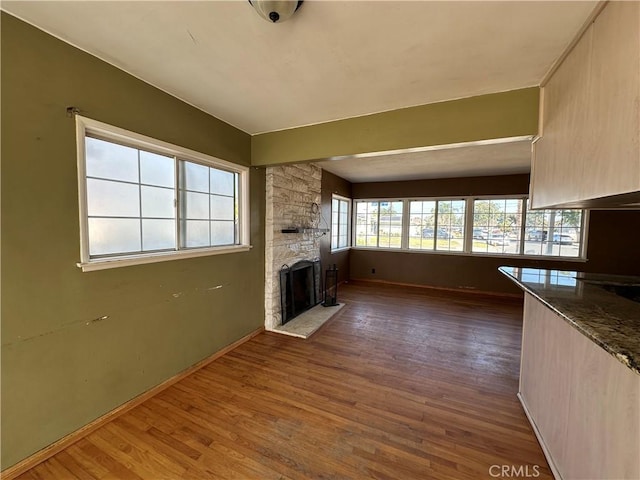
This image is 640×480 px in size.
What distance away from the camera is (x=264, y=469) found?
148 centimetres

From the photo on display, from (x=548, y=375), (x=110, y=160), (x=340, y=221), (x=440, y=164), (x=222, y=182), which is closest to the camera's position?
(x=548, y=375)

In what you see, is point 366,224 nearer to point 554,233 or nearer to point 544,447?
point 554,233

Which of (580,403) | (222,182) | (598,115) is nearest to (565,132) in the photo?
(598,115)

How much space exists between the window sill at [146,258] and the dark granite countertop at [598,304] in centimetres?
258

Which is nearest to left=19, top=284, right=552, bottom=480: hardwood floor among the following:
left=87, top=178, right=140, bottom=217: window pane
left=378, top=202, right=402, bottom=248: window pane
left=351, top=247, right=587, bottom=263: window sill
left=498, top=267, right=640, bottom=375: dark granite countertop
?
left=498, top=267, right=640, bottom=375: dark granite countertop

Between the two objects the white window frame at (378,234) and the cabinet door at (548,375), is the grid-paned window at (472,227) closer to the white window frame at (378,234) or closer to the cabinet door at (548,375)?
the white window frame at (378,234)

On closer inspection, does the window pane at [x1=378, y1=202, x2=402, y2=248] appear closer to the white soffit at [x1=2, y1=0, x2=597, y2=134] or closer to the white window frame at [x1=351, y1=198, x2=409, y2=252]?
the white window frame at [x1=351, y1=198, x2=409, y2=252]

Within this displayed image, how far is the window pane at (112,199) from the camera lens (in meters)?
1.75

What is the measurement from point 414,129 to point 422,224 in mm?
3931

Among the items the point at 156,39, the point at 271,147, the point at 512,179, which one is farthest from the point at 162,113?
the point at 512,179

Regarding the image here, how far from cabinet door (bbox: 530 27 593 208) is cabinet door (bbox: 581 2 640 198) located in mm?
79

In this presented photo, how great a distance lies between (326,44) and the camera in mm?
1519

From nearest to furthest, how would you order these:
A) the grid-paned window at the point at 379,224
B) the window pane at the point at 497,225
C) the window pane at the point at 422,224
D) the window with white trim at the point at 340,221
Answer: the window pane at the point at 497,225
the window with white trim at the point at 340,221
the window pane at the point at 422,224
the grid-paned window at the point at 379,224

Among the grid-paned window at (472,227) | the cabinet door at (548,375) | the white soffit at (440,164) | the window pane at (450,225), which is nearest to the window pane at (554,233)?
the grid-paned window at (472,227)
